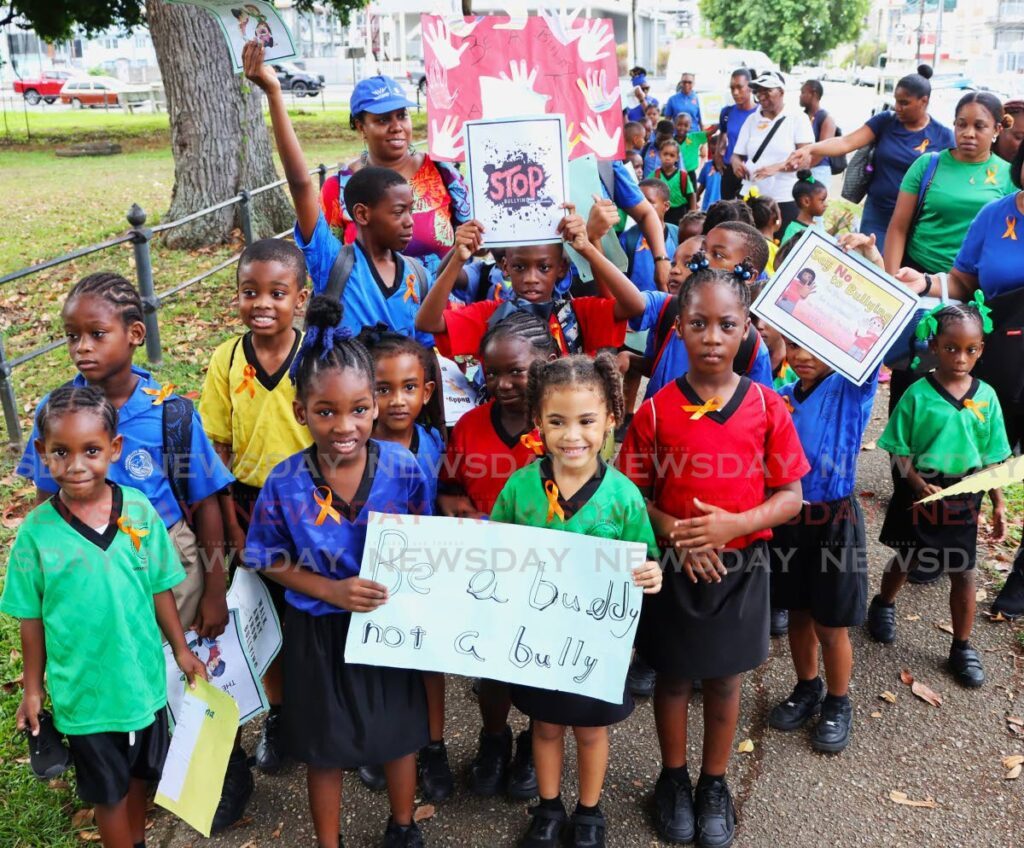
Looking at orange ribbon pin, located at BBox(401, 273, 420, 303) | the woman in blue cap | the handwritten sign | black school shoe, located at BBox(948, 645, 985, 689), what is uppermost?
the woman in blue cap

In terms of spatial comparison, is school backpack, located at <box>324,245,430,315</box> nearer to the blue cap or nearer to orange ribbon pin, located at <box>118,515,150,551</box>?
the blue cap

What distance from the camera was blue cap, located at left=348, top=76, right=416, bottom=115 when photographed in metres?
4.17

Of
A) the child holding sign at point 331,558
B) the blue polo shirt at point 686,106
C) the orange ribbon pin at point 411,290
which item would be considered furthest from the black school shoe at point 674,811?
the blue polo shirt at point 686,106

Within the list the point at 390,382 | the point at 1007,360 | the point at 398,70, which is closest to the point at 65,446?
the point at 390,382

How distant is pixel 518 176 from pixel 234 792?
2234 mm

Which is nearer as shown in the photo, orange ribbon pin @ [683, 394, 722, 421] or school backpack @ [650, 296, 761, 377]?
orange ribbon pin @ [683, 394, 722, 421]

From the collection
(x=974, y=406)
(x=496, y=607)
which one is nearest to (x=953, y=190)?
(x=974, y=406)

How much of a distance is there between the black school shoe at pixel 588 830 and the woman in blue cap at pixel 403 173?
2432 mm

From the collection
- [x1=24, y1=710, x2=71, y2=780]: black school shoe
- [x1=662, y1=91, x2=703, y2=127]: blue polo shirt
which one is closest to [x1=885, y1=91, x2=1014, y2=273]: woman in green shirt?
[x1=24, y1=710, x2=71, y2=780]: black school shoe

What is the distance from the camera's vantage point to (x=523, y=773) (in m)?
3.12

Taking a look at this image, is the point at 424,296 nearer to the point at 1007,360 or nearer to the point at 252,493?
the point at 252,493

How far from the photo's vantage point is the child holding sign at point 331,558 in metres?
2.60

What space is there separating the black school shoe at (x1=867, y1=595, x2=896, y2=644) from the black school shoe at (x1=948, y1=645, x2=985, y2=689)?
26cm

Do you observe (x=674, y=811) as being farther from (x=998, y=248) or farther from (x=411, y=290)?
(x=998, y=248)
